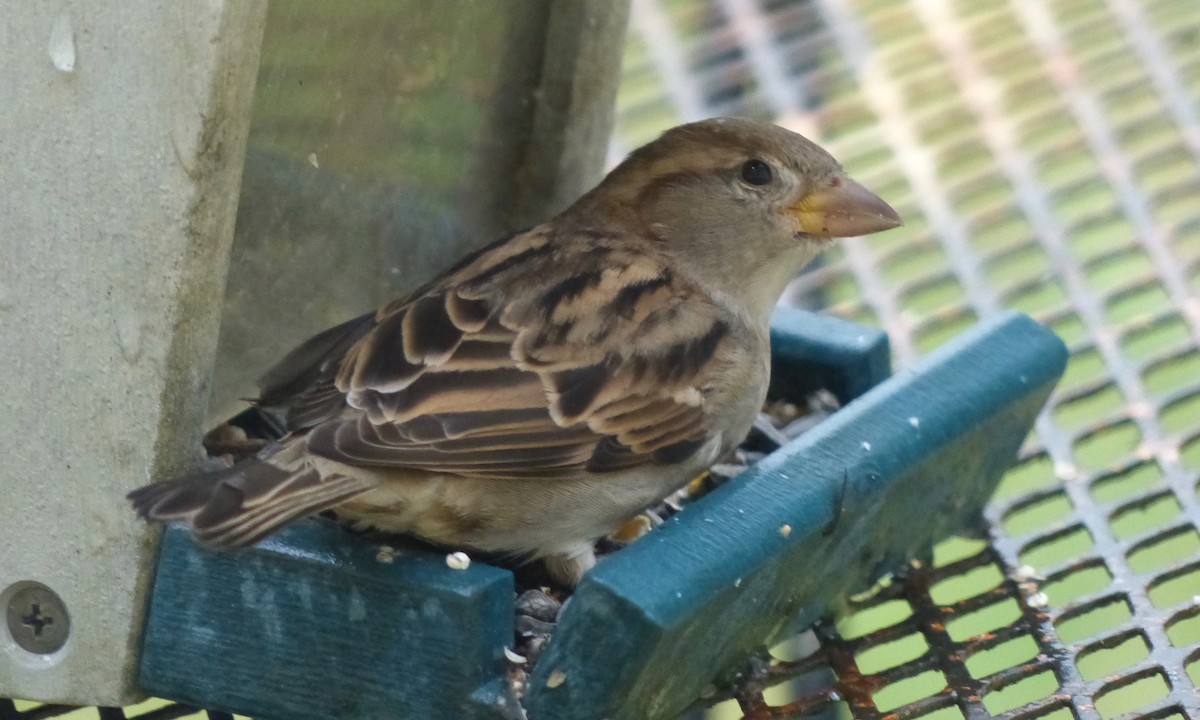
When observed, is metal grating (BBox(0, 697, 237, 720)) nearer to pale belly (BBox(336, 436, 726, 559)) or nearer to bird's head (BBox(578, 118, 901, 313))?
pale belly (BBox(336, 436, 726, 559))

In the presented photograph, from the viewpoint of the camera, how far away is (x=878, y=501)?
295 cm

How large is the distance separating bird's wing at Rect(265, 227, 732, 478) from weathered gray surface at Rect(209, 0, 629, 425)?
154 mm

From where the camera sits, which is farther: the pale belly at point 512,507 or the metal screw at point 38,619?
the metal screw at point 38,619

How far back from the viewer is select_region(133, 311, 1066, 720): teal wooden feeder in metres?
2.48

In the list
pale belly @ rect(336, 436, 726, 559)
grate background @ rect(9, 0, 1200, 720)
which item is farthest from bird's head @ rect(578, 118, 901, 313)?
grate background @ rect(9, 0, 1200, 720)

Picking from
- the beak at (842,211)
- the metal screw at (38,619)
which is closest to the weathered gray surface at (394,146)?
the metal screw at (38,619)

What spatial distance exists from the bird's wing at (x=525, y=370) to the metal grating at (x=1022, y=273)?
440mm

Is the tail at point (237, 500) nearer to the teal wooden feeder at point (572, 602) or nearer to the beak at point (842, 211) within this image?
the teal wooden feeder at point (572, 602)

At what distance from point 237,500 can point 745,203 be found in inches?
41.3

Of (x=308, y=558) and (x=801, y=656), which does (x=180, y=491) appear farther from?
(x=801, y=656)

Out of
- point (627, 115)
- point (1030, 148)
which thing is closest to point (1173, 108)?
point (1030, 148)

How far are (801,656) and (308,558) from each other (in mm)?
914

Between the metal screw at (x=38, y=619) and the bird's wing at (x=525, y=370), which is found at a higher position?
the bird's wing at (x=525, y=370)

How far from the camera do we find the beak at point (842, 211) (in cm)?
307
